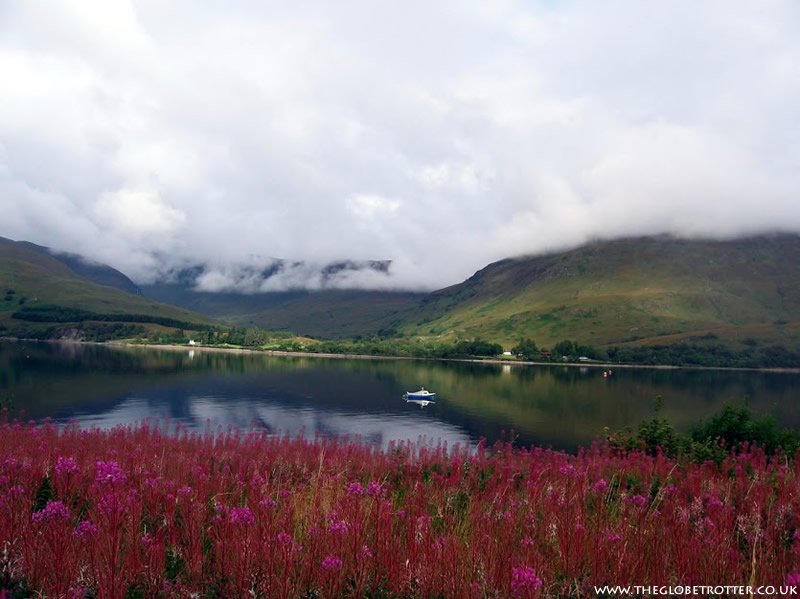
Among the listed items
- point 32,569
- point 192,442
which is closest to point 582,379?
point 192,442

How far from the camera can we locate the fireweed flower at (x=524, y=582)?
17.3 ft

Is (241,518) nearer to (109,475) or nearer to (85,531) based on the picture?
(85,531)

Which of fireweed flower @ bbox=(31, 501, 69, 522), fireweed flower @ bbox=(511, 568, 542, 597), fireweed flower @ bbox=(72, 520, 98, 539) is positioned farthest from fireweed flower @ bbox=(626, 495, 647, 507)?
fireweed flower @ bbox=(31, 501, 69, 522)

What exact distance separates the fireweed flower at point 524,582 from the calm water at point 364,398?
4999 centimetres

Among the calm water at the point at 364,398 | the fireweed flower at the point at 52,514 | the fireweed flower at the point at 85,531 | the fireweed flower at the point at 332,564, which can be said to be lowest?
the calm water at the point at 364,398

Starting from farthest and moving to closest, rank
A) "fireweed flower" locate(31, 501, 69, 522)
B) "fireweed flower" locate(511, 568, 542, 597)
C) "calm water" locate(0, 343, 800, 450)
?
"calm water" locate(0, 343, 800, 450) → "fireweed flower" locate(31, 501, 69, 522) → "fireweed flower" locate(511, 568, 542, 597)

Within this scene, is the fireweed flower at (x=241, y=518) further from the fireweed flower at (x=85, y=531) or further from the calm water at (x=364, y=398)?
the calm water at (x=364, y=398)

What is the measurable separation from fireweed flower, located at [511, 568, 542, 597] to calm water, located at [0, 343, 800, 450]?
49992 mm

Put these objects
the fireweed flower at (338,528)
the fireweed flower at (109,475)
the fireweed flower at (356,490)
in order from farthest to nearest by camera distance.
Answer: the fireweed flower at (109,475)
the fireweed flower at (356,490)
the fireweed flower at (338,528)

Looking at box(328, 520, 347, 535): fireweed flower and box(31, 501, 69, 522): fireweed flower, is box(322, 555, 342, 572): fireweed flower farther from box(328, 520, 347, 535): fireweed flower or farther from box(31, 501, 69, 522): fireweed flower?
box(31, 501, 69, 522): fireweed flower

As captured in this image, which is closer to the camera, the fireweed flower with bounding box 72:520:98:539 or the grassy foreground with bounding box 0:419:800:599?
the grassy foreground with bounding box 0:419:800:599

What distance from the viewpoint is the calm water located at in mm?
86500

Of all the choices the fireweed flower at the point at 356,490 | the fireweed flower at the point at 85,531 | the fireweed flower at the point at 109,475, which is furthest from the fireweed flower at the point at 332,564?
the fireweed flower at the point at 109,475

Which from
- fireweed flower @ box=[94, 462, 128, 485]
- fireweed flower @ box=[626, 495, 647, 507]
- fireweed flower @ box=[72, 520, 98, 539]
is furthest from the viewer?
fireweed flower @ box=[626, 495, 647, 507]
